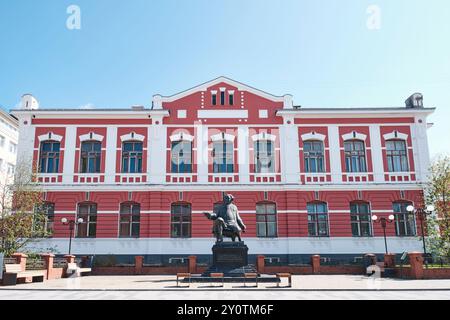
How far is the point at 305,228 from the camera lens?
990 inches

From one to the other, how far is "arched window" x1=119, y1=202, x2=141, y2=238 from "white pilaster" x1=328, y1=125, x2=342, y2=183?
13.2 metres

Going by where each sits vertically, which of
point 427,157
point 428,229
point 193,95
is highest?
point 193,95

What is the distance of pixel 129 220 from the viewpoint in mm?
25297

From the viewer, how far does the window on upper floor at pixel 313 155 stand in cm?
2633

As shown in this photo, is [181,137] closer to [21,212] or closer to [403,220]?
[21,212]

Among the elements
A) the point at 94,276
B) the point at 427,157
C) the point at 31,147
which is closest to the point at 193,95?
the point at 31,147

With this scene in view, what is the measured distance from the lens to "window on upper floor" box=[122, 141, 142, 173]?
85.7ft

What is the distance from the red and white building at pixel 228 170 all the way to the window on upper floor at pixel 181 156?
68 mm

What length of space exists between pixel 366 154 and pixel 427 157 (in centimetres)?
404

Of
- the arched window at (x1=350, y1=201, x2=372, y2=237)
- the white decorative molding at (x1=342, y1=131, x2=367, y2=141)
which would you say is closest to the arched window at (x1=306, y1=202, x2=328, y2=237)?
the arched window at (x1=350, y1=201, x2=372, y2=237)

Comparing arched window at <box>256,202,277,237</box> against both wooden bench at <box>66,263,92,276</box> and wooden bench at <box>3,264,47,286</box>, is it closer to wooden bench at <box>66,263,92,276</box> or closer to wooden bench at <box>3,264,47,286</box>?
wooden bench at <box>66,263,92,276</box>
